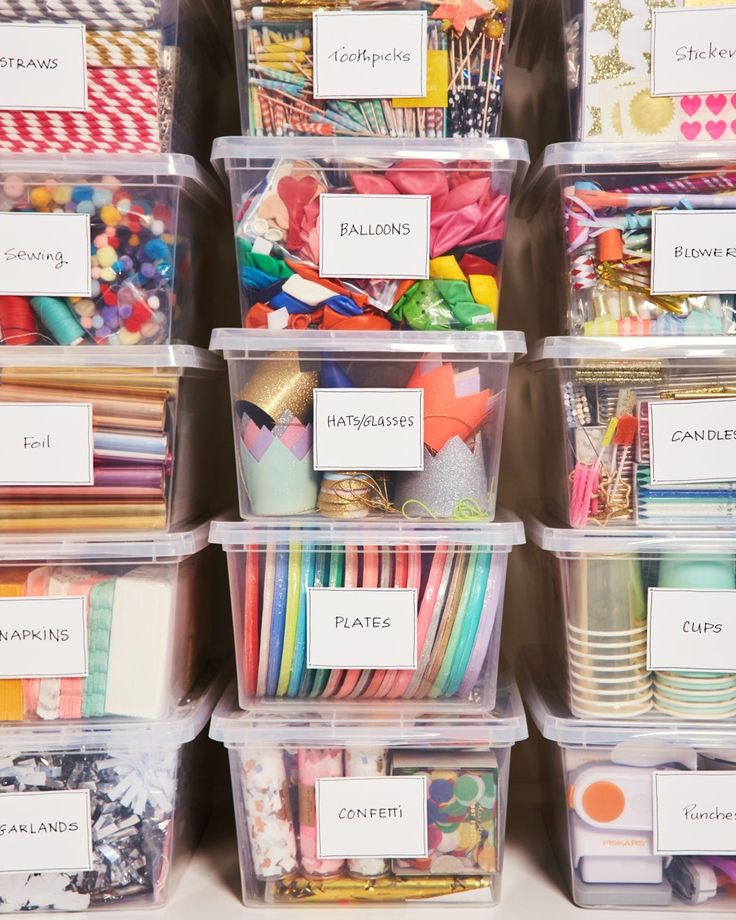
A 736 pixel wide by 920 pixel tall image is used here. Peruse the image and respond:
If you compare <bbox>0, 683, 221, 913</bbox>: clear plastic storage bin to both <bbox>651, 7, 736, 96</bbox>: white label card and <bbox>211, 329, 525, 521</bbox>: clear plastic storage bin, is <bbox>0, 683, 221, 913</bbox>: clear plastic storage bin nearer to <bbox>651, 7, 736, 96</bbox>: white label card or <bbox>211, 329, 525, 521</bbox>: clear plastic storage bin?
<bbox>211, 329, 525, 521</bbox>: clear plastic storage bin

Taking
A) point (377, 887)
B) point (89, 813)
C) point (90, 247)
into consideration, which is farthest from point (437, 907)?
point (90, 247)

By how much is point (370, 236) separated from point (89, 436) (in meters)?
0.39

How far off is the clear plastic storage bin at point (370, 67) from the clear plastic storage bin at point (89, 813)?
717 mm

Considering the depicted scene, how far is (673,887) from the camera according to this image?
0.95 metres

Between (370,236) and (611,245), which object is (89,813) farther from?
(611,245)

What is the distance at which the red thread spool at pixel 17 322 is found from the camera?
923 millimetres

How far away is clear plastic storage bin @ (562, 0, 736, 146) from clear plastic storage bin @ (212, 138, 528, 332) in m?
0.10

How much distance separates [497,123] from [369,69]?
0.16 meters

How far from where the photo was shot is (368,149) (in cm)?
90

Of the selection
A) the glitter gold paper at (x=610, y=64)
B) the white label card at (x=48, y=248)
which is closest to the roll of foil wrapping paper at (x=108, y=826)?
the white label card at (x=48, y=248)

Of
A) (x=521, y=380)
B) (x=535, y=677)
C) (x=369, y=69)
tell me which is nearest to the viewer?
(x=369, y=69)

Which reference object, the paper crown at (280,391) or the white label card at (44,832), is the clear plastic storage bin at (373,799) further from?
the paper crown at (280,391)

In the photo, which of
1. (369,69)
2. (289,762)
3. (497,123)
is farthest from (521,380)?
(289,762)

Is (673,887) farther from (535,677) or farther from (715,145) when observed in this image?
(715,145)
